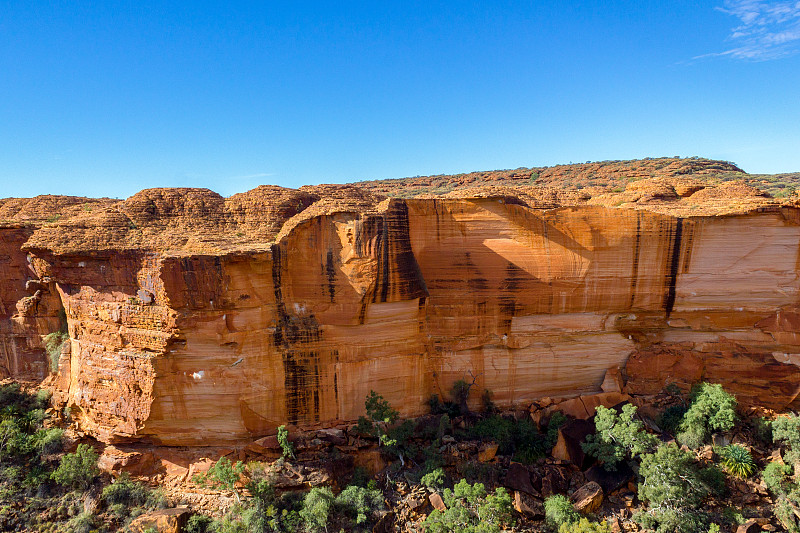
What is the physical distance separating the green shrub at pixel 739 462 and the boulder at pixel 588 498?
4766 millimetres

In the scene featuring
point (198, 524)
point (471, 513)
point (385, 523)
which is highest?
point (471, 513)

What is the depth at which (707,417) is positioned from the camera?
14531 mm

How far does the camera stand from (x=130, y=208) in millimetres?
15117

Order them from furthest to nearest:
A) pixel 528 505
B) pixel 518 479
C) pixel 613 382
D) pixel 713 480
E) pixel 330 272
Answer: pixel 613 382 < pixel 330 272 < pixel 518 479 < pixel 713 480 < pixel 528 505

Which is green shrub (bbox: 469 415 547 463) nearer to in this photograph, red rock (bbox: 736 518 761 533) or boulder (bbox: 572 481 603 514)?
boulder (bbox: 572 481 603 514)

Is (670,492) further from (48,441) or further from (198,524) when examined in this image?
(48,441)

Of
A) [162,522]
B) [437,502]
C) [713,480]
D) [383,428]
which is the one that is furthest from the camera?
[383,428]

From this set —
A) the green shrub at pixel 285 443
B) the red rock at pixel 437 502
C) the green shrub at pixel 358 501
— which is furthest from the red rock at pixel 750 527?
the green shrub at pixel 285 443

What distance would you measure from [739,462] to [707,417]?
157 centimetres

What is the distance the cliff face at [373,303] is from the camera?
13.5 metres

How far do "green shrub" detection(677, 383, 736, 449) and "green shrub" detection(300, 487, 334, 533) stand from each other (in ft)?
42.0

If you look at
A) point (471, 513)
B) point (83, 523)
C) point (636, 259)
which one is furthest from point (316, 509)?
point (636, 259)

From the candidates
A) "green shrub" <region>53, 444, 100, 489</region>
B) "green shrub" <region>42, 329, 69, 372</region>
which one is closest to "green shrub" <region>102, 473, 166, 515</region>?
"green shrub" <region>53, 444, 100, 489</region>

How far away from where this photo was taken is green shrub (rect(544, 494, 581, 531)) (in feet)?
39.5
